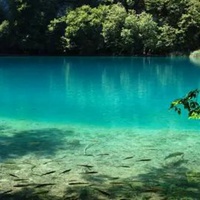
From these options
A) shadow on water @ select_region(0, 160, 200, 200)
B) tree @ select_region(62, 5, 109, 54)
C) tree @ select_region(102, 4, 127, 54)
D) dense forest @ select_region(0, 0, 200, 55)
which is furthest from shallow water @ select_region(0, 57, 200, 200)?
tree @ select_region(62, 5, 109, 54)

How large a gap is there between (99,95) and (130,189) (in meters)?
14.0

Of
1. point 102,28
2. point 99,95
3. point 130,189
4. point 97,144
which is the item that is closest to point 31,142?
point 97,144

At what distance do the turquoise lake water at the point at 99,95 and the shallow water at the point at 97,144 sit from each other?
37 millimetres

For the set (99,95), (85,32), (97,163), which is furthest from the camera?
(85,32)

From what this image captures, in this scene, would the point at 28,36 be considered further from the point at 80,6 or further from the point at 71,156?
the point at 71,156

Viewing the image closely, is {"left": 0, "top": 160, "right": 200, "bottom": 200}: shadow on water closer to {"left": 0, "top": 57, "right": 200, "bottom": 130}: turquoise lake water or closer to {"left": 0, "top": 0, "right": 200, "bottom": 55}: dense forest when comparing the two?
{"left": 0, "top": 57, "right": 200, "bottom": 130}: turquoise lake water

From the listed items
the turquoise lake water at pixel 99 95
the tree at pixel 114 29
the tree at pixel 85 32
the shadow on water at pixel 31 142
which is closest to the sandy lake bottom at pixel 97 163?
the shadow on water at pixel 31 142

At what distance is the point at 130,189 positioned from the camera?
20.3 feet

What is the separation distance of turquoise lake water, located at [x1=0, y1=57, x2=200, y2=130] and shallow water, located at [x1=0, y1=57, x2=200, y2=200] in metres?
0.04

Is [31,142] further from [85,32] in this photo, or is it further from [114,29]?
[85,32]

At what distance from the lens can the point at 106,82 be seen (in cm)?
2544

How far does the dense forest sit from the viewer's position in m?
47.4

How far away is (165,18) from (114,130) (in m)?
40.7

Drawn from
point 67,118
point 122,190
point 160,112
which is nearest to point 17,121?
point 67,118
